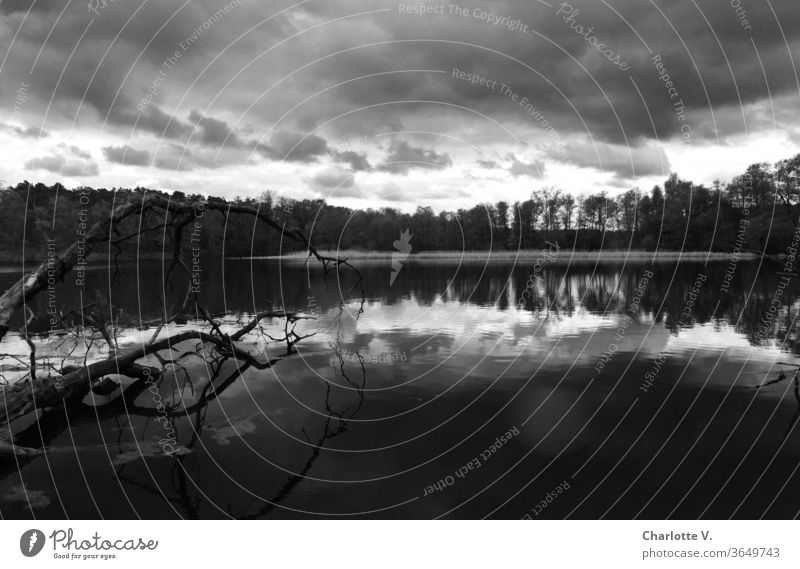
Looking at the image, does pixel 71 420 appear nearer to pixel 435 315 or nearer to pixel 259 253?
pixel 435 315

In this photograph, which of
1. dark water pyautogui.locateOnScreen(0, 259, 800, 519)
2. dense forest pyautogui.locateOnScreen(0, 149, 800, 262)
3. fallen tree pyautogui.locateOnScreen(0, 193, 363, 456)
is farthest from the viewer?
dense forest pyautogui.locateOnScreen(0, 149, 800, 262)

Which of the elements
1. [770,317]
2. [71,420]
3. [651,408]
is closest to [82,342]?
[71,420]

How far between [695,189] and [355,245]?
71.4 m

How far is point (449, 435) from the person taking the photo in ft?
33.4

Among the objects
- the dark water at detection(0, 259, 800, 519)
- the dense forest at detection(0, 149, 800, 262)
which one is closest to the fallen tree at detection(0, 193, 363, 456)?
the dark water at detection(0, 259, 800, 519)

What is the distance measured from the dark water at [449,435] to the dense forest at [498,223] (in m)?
26.3

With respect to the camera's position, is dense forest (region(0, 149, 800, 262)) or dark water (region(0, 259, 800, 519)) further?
dense forest (region(0, 149, 800, 262))

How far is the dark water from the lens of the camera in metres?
7.98

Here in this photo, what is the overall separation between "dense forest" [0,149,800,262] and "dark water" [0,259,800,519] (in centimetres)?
2627
